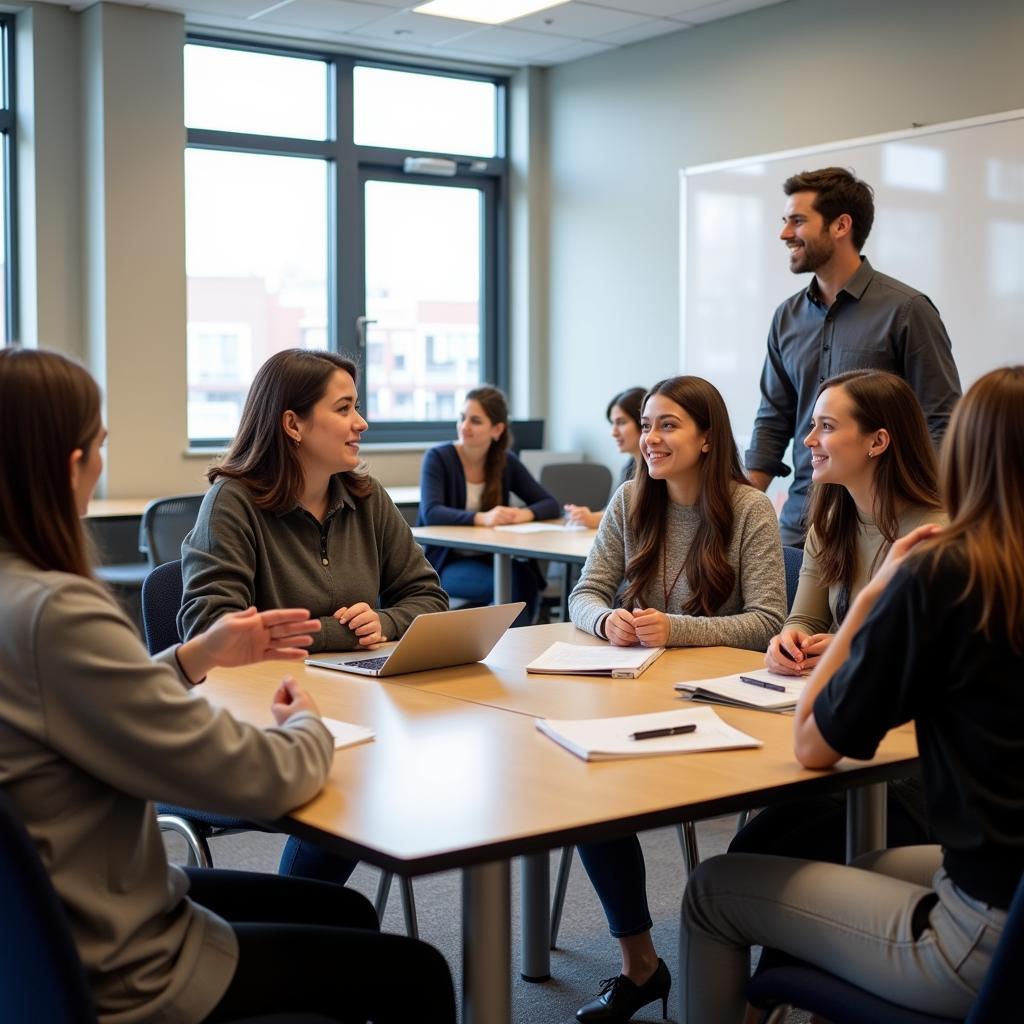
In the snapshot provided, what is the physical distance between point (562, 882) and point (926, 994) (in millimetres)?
1507

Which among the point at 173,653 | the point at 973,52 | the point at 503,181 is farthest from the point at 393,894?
the point at 503,181

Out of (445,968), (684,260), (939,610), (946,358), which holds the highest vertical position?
(684,260)

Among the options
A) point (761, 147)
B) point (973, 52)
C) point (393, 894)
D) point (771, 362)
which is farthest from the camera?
point (761, 147)

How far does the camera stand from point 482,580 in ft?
16.5

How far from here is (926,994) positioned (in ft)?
4.87

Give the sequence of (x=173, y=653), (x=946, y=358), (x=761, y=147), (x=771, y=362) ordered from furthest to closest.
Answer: (x=761, y=147) → (x=771, y=362) → (x=946, y=358) → (x=173, y=653)

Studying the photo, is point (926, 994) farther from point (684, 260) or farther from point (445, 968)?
point (684, 260)

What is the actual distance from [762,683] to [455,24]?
4.82 m

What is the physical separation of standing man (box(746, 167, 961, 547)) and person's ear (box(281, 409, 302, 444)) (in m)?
1.61

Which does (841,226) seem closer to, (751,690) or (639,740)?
(751,690)

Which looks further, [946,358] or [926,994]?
[946,358]

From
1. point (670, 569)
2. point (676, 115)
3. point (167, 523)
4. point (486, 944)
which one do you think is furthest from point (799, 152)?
point (486, 944)

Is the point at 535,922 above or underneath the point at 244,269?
underneath

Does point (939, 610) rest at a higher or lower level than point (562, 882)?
higher
